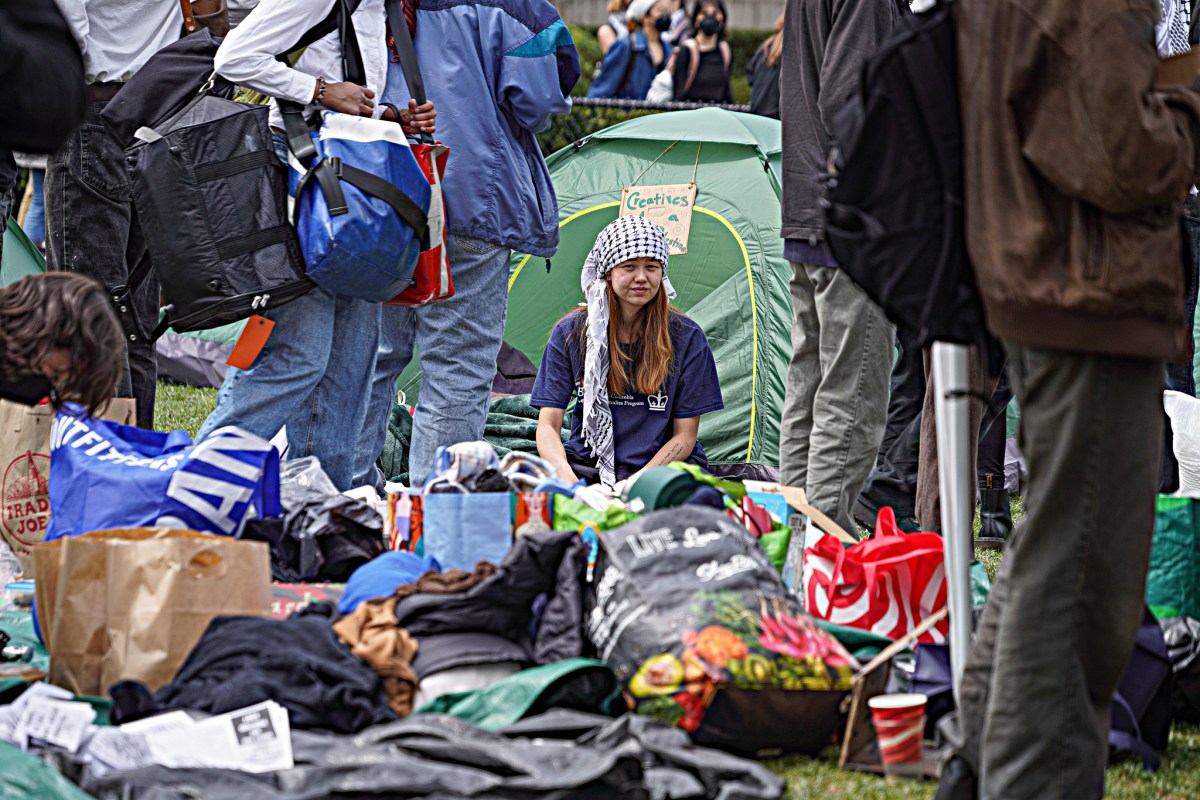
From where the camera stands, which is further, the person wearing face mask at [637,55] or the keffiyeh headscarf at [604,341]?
the person wearing face mask at [637,55]

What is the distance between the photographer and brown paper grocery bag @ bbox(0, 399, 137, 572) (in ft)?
13.2

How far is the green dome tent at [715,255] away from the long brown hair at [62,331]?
2916 millimetres

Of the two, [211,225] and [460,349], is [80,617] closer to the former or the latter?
[211,225]

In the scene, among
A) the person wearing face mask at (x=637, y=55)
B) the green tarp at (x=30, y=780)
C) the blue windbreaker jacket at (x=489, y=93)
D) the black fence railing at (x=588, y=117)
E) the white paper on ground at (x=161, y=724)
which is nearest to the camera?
the green tarp at (x=30, y=780)

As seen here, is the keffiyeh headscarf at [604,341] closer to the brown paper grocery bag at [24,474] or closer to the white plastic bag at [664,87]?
the brown paper grocery bag at [24,474]

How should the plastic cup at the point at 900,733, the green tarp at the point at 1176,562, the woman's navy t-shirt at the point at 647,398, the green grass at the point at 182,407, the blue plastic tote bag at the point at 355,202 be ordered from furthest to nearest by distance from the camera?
the green grass at the point at 182,407, the woman's navy t-shirt at the point at 647,398, the blue plastic tote bag at the point at 355,202, the green tarp at the point at 1176,562, the plastic cup at the point at 900,733

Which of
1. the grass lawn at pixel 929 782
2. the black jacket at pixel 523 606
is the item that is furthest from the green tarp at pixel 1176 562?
the black jacket at pixel 523 606

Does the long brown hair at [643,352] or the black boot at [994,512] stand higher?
the long brown hair at [643,352]

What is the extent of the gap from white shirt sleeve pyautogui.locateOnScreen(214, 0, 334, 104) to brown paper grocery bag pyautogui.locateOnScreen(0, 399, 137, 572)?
104 cm

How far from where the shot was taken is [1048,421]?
7.44ft

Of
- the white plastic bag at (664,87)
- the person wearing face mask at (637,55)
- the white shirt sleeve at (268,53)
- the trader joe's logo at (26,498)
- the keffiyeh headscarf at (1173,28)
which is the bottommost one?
the trader joe's logo at (26,498)

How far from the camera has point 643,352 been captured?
4930 millimetres

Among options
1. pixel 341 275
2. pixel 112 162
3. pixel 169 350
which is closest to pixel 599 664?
pixel 341 275

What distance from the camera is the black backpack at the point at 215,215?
13.0 feet
